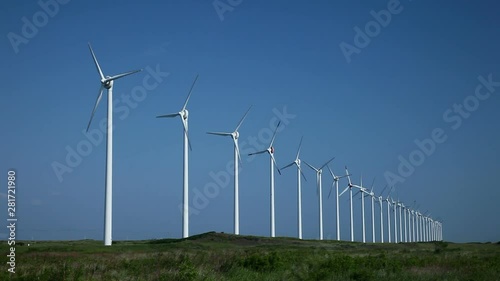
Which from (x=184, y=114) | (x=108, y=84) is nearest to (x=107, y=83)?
(x=108, y=84)

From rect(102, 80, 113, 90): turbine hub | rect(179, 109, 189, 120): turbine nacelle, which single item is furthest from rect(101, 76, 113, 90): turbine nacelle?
rect(179, 109, 189, 120): turbine nacelle

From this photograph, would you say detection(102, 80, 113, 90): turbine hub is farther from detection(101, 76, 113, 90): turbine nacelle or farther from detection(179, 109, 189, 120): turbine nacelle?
detection(179, 109, 189, 120): turbine nacelle

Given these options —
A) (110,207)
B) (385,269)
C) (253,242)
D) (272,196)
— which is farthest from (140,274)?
(272,196)

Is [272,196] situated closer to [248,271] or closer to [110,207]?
[110,207]

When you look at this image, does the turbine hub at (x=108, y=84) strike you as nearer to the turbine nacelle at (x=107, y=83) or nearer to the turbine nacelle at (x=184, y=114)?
the turbine nacelle at (x=107, y=83)

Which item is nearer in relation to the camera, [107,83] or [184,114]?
[107,83]

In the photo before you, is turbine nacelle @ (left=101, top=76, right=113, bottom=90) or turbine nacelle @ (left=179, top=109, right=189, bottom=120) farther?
turbine nacelle @ (left=179, top=109, right=189, bottom=120)

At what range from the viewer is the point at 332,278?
34.8 metres

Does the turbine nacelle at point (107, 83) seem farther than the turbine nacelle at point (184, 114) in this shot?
No

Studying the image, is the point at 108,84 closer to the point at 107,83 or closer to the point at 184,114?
the point at 107,83

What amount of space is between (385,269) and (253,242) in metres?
55.0

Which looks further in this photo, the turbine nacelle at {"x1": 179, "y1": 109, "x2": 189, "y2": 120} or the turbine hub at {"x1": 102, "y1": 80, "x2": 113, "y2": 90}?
the turbine nacelle at {"x1": 179, "y1": 109, "x2": 189, "y2": 120}

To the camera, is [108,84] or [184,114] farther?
[184,114]

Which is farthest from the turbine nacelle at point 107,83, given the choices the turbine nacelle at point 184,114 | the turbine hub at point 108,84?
the turbine nacelle at point 184,114
